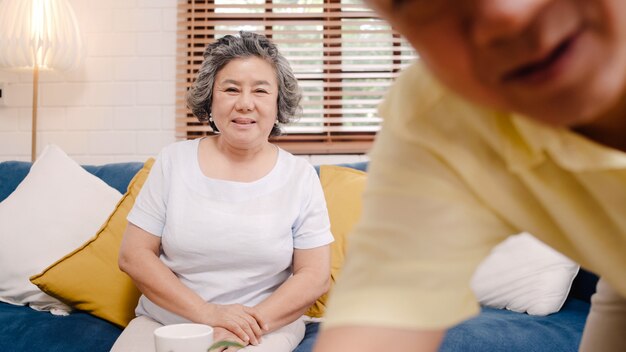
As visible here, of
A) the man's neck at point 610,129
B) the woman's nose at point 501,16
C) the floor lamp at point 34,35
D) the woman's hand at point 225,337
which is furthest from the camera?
the floor lamp at point 34,35

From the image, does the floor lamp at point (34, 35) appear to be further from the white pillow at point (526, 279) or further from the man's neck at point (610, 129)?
the man's neck at point (610, 129)

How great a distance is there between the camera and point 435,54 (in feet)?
1.07

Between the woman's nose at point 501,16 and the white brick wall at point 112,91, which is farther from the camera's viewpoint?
the white brick wall at point 112,91

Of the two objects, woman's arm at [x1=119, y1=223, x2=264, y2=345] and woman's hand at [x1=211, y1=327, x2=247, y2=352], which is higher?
woman's arm at [x1=119, y1=223, x2=264, y2=345]

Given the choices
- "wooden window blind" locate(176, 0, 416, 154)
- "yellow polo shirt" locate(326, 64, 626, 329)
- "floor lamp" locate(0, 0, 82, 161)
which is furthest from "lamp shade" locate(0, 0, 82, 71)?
"yellow polo shirt" locate(326, 64, 626, 329)

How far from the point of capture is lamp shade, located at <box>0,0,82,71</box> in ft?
9.62

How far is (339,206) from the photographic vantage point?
2266 millimetres

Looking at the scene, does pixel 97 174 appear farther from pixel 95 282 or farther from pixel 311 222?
pixel 311 222

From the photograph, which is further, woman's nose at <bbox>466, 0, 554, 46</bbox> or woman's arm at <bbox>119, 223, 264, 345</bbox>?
woman's arm at <bbox>119, 223, 264, 345</bbox>

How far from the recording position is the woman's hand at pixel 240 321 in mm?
1758

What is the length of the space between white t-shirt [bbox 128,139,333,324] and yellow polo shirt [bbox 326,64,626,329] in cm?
138

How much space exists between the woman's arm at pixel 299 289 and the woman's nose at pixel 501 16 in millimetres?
1599

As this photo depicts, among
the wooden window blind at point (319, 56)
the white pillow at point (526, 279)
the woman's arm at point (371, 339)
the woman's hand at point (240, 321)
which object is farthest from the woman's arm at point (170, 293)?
the wooden window blind at point (319, 56)

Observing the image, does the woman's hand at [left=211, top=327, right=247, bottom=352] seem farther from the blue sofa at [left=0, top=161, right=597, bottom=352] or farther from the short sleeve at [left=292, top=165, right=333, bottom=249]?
the short sleeve at [left=292, top=165, right=333, bottom=249]
